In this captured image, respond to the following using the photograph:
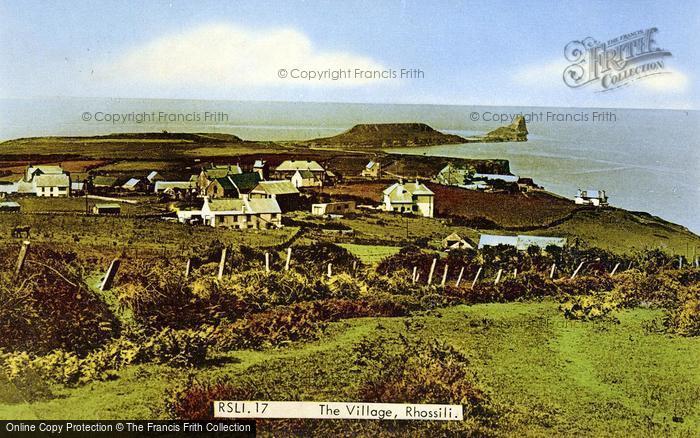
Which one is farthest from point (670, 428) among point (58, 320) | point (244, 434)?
point (58, 320)

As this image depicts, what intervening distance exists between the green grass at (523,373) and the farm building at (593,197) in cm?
82

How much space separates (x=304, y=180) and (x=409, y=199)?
813 mm

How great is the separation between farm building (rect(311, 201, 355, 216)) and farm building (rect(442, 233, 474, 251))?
2.45 ft

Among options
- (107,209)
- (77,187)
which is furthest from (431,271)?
(77,187)

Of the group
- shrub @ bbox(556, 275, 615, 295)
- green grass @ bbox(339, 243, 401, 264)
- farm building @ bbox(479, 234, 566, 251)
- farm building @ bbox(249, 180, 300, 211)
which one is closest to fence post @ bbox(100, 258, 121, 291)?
farm building @ bbox(249, 180, 300, 211)

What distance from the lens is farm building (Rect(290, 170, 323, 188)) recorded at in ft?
16.3

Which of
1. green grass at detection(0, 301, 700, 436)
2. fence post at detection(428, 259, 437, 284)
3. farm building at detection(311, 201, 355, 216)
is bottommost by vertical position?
green grass at detection(0, 301, 700, 436)

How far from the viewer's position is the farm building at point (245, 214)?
4.95 m

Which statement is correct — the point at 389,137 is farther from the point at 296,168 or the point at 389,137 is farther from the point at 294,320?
the point at 294,320

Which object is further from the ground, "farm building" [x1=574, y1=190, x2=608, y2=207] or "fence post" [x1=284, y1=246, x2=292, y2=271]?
"farm building" [x1=574, y1=190, x2=608, y2=207]

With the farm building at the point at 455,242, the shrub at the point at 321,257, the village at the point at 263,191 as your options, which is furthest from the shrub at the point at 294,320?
the village at the point at 263,191

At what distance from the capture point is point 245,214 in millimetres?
4992
